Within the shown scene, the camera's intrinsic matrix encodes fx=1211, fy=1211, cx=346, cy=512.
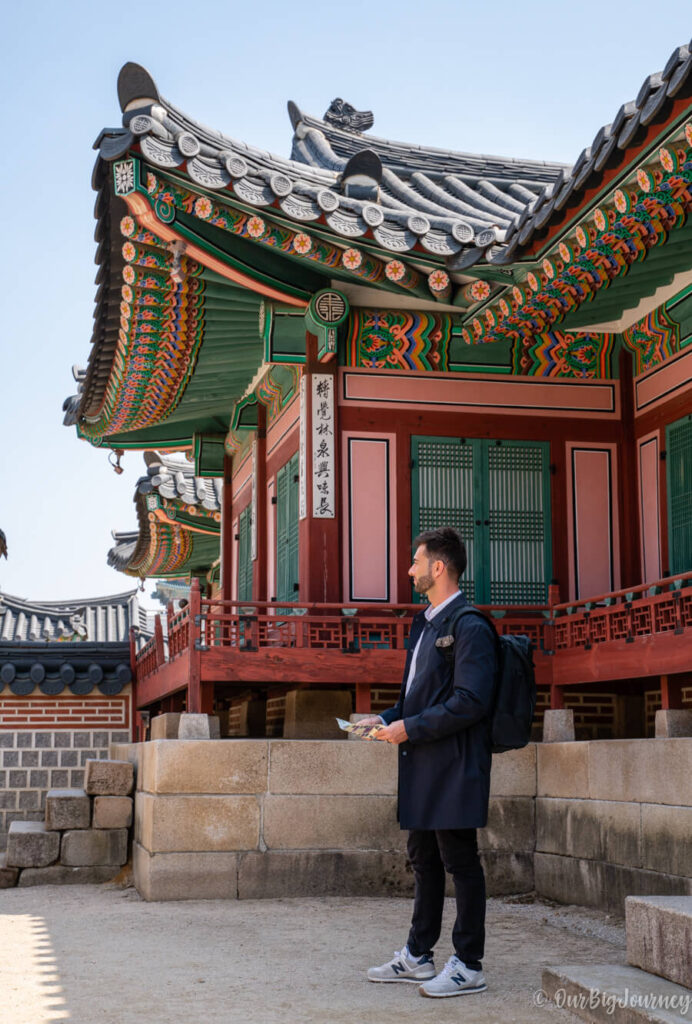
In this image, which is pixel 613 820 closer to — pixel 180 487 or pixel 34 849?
pixel 34 849

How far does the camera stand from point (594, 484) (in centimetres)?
1027

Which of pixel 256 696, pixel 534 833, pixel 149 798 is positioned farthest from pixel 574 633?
pixel 256 696

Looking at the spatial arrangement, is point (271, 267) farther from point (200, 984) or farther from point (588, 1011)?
point (588, 1011)

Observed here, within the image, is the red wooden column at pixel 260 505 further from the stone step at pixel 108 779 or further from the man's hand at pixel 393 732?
the man's hand at pixel 393 732

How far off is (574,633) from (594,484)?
1.86 metres

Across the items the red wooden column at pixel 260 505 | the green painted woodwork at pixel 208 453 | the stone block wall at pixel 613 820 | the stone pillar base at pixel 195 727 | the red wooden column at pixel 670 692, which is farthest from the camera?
the green painted woodwork at pixel 208 453

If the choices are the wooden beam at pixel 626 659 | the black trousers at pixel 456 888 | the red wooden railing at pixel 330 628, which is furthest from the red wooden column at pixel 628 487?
the black trousers at pixel 456 888

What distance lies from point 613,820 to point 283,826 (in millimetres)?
2200

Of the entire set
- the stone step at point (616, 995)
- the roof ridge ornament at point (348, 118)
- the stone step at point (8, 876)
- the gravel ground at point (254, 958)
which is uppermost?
the roof ridge ornament at point (348, 118)

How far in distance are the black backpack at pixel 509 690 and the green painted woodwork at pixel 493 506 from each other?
4892 millimetres

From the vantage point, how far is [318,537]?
973 cm

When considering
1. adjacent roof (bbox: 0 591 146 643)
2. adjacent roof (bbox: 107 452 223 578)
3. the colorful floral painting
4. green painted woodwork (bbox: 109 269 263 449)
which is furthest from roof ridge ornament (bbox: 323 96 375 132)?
adjacent roof (bbox: 0 591 146 643)

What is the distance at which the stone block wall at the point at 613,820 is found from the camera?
21.5ft

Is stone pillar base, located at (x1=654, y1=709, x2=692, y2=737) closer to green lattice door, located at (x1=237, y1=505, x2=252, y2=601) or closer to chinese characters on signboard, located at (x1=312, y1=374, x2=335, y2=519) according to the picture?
chinese characters on signboard, located at (x1=312, y1=374, x2=335, y2=519)
